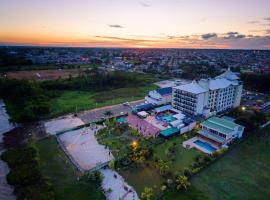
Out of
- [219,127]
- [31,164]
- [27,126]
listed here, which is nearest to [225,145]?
[219,127]

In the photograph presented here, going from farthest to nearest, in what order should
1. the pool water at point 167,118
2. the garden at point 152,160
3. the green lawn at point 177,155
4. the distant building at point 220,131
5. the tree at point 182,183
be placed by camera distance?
the pool water at point 167,118
the distant building at point 220,131
the green lawn at point 177,155
the garden at point 152,160
the tree at point 182,183

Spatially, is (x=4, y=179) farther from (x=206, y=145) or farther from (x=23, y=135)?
(x=206, y=145)

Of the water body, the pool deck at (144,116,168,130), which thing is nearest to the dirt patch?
the water body

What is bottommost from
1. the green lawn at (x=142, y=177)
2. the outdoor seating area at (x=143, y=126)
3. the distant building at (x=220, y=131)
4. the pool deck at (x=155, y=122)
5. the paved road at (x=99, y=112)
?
the green lawn at (x=142, y=177)

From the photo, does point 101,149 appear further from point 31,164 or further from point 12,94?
point 12,94

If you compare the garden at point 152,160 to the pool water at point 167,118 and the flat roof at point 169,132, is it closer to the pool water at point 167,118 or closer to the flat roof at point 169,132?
the flat roof at point 169,132

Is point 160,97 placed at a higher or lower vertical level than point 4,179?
higher

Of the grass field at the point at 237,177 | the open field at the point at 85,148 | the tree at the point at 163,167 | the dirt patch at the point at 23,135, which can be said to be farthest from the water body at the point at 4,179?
the grass field at the point at 237,177

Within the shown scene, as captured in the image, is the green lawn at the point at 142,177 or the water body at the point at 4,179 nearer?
the water body at the point at 4,179

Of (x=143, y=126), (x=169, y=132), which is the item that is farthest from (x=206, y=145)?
(x=143, y=126)
